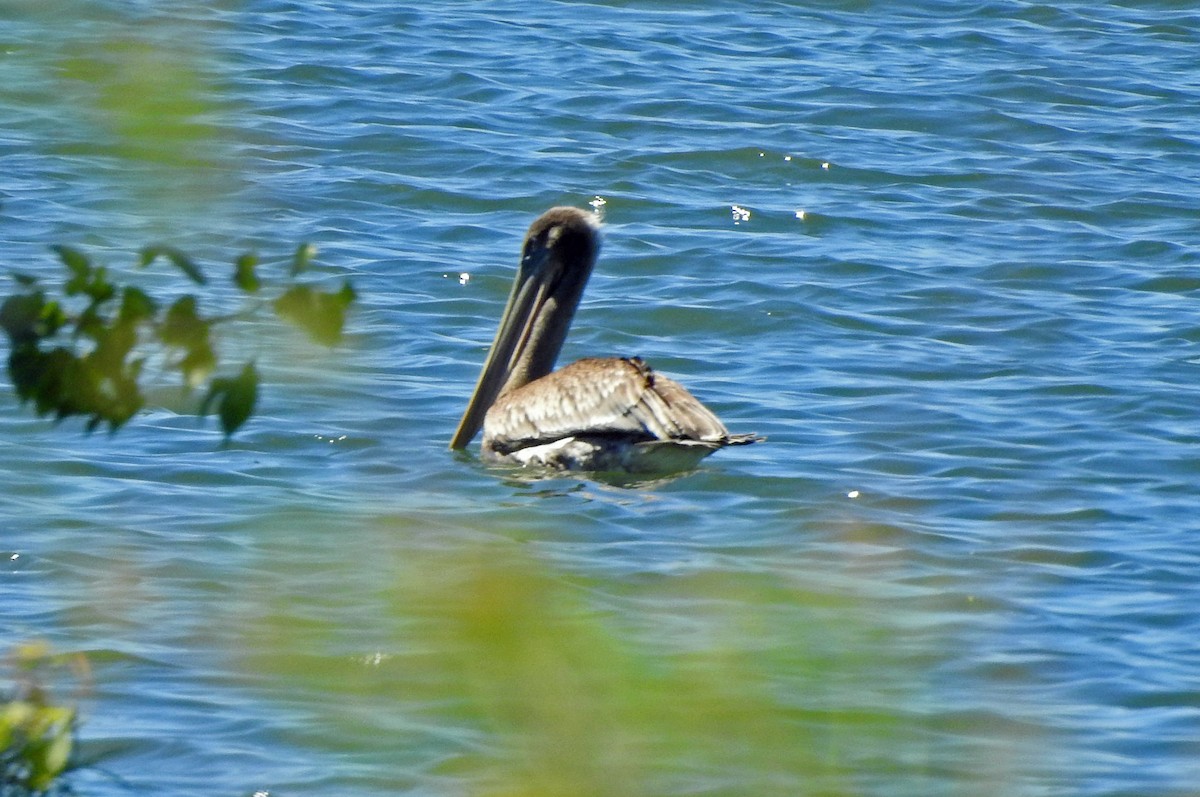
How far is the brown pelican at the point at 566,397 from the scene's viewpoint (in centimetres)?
712

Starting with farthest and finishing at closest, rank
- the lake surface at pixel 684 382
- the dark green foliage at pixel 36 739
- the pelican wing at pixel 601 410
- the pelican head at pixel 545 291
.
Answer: the pelican head at pixel 545 291, the pelican wing at pixel 601 410, the dark green foliage at pixel 36 739, the lake surface at pixel 684 382

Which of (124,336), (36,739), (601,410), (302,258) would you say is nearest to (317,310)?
(302,258)

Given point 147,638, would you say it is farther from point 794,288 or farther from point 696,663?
point 794,288

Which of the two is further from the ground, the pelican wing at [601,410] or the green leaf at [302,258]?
the green leaf at [302,258]

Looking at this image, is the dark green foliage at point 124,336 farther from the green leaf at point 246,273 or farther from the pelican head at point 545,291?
the pelican head at point 545,291

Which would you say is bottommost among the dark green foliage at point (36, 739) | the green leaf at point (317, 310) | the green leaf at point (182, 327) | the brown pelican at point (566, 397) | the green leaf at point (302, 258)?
the brown pelican at point (566, 397)

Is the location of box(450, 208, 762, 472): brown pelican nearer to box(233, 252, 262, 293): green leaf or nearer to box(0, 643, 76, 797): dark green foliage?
box(0, 643, 76, 797): dark green foliage

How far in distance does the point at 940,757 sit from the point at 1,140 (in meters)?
9.91

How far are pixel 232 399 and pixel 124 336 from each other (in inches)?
4.7

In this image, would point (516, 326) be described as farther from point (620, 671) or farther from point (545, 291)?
point (620, 671)

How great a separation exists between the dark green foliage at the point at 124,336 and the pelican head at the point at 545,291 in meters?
6.35

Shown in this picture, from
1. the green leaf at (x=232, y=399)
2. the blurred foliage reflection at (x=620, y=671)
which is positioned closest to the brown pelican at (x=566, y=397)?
the green leaf at (x=232, y=399)

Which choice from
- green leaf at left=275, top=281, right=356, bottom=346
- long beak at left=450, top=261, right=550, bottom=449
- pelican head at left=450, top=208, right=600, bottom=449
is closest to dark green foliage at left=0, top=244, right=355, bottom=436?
green leaf at left=275, top=281, right=356, bottom=346

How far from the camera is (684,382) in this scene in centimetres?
817
